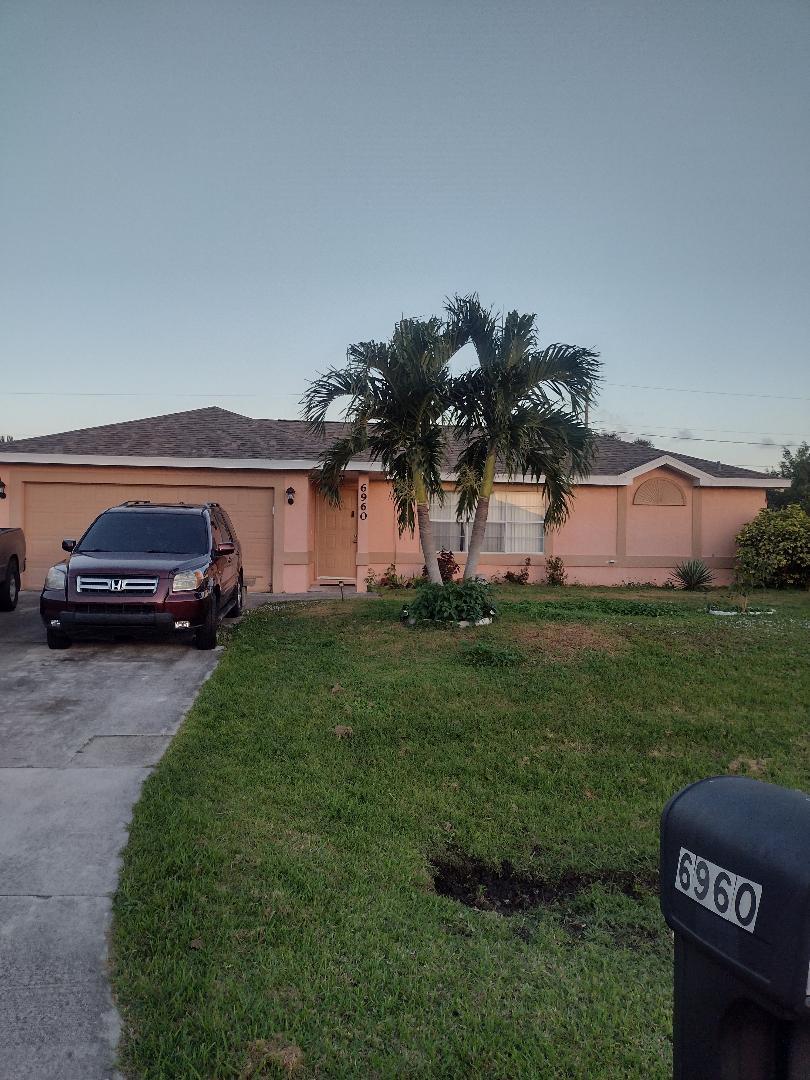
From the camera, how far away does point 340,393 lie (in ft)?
36.1

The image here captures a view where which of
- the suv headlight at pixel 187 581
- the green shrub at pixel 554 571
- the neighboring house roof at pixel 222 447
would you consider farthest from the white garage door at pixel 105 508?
the green shrub at pixel 554 571

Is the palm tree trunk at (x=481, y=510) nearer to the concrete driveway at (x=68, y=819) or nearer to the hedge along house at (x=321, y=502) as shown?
the hedge along house at (x=321, y=502)

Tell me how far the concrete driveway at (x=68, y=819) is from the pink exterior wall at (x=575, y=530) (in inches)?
258

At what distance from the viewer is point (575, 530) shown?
61.4ft

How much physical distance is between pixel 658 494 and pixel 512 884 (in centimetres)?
1628

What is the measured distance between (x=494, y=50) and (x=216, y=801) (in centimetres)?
1184

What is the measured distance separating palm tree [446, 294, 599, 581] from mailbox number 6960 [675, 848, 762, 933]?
963cm

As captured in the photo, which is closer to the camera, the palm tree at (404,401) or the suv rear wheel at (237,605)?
the palm tree at (404,401)

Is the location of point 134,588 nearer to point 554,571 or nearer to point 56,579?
point 56,579

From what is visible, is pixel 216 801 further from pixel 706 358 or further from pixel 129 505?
pixel 706 358

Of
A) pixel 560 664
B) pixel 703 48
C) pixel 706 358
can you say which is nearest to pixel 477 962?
pixel 560 664

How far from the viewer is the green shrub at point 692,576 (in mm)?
18484

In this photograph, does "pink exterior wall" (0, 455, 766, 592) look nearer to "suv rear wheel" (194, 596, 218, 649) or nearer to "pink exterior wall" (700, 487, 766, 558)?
"pink exterior wall" (700, 487, 766, 558)

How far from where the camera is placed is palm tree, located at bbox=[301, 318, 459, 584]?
1064 cm
